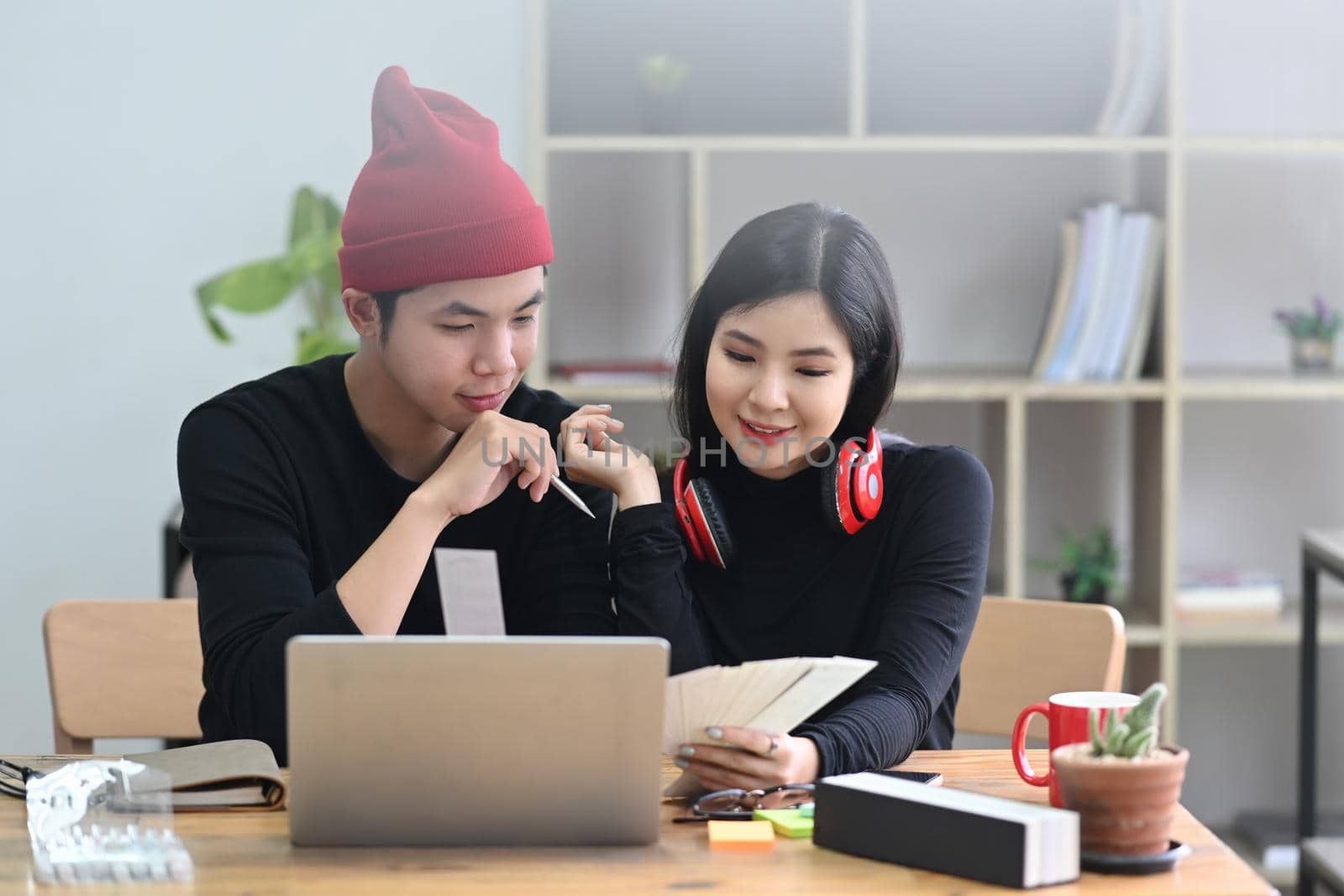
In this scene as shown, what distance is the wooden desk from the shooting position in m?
1.01

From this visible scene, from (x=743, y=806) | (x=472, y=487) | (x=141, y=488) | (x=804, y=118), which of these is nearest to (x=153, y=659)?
(x=472, y=487)

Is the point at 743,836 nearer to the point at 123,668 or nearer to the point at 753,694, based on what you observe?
the point at 753,694

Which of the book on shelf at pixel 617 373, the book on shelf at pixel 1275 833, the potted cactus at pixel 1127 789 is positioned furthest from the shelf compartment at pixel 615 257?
the potted cactus at pixel 1127 789

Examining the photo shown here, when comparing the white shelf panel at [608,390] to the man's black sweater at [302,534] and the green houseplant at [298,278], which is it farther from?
the man's black sweater at [302,534]

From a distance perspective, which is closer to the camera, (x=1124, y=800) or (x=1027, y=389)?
(x=1124, y=800)

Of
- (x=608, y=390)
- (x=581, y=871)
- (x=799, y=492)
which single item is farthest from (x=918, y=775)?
(x=608, y=390)

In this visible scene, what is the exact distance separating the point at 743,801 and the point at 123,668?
3.04 ft

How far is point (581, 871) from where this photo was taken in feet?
3.42

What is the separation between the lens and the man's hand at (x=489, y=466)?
1439 millimetres

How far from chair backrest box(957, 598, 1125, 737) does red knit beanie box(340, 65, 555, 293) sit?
723 millimetres

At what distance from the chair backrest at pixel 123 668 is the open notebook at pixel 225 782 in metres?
0.52

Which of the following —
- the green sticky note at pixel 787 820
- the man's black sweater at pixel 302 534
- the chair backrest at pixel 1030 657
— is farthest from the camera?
the chair backrest at pixel 1030 657

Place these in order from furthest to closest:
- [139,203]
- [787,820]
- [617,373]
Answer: [139,203], [617,373], [787,820]

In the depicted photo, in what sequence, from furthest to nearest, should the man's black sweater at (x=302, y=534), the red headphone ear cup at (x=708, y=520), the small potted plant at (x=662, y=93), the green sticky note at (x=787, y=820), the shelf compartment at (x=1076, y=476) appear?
the shelf compartment at (x=1076, y=476), the small potted plant at (x=662, y=93), the red headphone ear cup at (x=708, y=520), the man's black sweater at (x=302, y=534), the green sticky note at (x=787, y=820)
